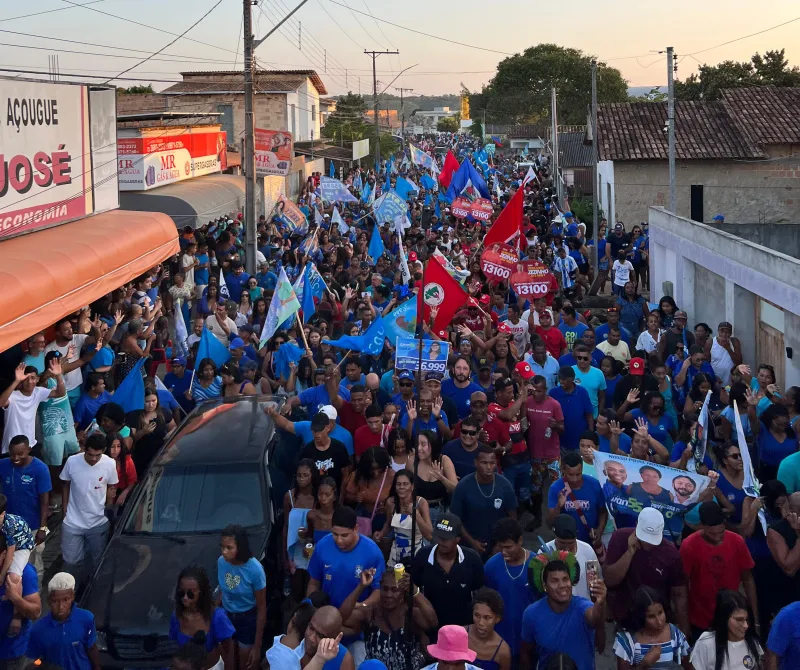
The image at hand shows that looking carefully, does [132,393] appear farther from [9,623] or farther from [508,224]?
[508,224]

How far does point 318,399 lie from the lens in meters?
9.62

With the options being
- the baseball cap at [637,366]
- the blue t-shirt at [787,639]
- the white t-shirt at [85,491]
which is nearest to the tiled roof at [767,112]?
the baseball cap at [637,366]

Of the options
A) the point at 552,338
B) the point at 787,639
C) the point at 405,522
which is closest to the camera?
the point at 787,639

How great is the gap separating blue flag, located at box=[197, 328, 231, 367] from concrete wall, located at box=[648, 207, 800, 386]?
20.4 feet

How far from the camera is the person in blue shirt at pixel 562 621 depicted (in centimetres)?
566

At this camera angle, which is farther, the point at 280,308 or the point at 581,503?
the point at 280,308

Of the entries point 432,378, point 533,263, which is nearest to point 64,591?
point 432,378

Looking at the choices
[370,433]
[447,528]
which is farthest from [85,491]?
[447,528]

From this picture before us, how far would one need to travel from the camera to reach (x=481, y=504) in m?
7.33

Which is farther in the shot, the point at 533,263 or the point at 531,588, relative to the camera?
the point at 533,263

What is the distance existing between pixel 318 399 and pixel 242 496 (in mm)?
1985

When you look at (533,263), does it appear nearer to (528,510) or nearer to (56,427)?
(528,510)

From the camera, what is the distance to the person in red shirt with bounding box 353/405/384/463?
864 centimetres

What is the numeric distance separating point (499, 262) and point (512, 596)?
9.57 m
